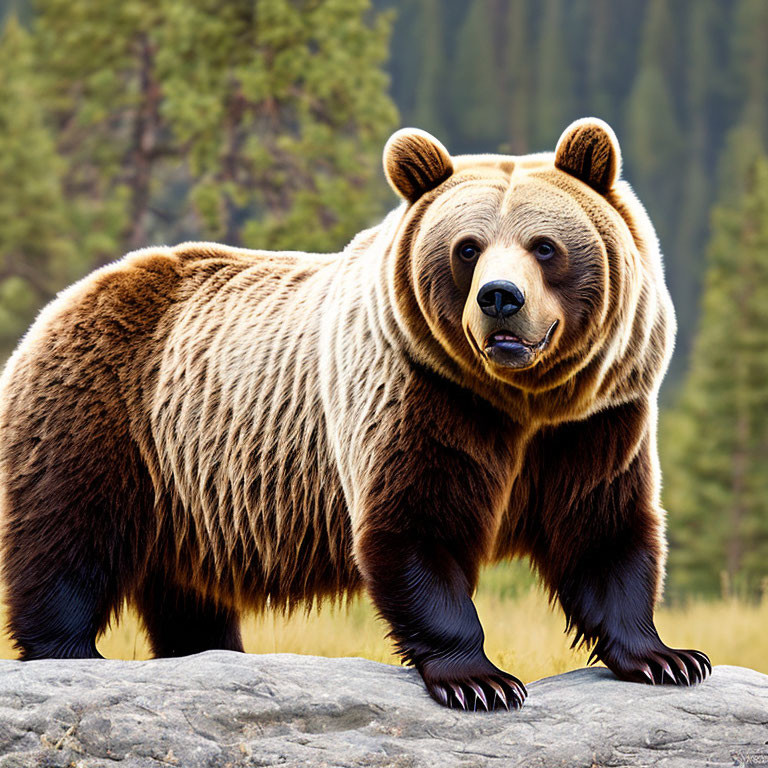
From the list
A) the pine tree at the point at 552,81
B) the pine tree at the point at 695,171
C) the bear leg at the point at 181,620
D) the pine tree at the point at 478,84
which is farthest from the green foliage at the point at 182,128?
the pine tree at the point at 552,81

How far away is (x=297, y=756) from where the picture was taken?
365cm

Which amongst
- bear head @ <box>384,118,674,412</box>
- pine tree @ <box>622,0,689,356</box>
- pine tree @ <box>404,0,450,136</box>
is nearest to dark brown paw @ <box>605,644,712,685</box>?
bear head @ <box>384,118,674,412</box>

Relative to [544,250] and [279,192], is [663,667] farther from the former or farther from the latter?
[279,192]

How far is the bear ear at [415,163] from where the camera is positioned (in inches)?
166

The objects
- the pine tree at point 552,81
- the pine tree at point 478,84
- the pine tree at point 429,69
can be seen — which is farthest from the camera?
the pine tree at point 429,69

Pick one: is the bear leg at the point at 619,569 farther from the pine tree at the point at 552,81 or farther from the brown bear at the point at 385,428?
the pine tree at the point at 552,81

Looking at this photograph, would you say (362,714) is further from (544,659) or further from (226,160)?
(226,160)

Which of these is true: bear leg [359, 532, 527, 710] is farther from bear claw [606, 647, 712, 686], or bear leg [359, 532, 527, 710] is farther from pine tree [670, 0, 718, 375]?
pine tree [670, 0, 718, 375]

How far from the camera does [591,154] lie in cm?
416

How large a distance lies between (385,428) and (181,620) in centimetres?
174

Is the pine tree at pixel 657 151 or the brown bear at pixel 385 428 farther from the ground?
the pine tree at pixel 657 151

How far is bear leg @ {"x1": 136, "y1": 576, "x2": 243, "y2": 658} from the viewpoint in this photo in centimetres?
→ 523

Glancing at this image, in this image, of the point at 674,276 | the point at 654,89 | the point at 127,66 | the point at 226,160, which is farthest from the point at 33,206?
the point at 654,89

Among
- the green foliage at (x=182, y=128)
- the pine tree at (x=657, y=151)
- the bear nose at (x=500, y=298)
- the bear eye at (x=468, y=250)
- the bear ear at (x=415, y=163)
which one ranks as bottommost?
the bear nose at (x=500, y=298)
